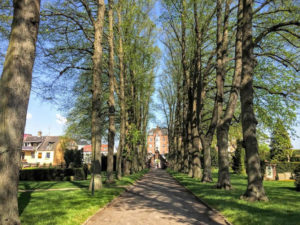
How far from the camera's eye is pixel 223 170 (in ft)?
42.3

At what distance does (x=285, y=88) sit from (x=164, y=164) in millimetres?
45656

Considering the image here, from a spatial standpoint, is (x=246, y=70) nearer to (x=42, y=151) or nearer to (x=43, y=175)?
(x=43, y=175)

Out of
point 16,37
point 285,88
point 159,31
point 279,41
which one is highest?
point 159,31

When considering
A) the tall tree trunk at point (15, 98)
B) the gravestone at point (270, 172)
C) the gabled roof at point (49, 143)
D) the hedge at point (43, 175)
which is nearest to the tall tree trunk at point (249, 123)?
the tall tree trunk at point (15, 98)

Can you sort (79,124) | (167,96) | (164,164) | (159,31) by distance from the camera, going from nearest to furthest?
1. (79,124)
2. (159,31)
3. (167,96)
4. (164,164)

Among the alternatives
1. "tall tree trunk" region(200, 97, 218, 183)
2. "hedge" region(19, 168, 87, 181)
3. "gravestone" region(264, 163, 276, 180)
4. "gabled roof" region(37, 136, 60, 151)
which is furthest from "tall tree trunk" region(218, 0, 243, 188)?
"gabled roof" region(37, 136, 60, 151)

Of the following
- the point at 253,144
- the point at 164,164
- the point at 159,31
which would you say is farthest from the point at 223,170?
the point at 164,164

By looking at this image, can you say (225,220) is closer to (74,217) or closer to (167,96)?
(74,217)

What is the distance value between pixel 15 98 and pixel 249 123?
27.1 feet

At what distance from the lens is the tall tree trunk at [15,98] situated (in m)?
4.75

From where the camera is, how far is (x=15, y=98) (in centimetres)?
509

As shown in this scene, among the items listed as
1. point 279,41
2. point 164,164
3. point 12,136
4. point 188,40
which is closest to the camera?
point 12,136

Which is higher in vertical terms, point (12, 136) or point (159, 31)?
point (159, 31)

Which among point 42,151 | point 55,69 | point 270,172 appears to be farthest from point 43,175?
point 42,151
